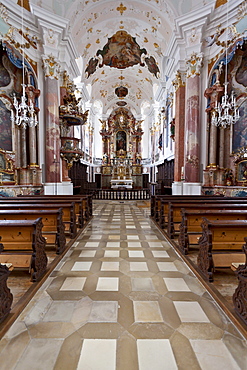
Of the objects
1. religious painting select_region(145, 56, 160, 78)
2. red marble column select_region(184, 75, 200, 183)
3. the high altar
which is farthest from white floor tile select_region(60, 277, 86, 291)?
the high altar

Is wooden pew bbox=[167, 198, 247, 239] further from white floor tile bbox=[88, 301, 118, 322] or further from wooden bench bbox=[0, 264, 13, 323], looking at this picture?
wooden bench bbox=[0, 264, 13, 323]

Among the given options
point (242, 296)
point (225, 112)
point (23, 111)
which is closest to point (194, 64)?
point (225, 112)

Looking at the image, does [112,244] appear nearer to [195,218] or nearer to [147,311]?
[195,218]

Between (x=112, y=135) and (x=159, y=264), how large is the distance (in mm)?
20984

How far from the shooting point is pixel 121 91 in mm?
21359

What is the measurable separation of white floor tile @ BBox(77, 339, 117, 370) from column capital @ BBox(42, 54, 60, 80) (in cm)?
1069

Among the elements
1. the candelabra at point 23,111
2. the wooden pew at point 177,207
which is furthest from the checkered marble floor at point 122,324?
the candelabra at point 23,111

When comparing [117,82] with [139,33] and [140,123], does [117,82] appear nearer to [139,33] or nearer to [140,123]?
[140,123]

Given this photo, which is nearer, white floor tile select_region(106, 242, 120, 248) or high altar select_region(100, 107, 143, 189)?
white floor tile select_region(106, 242, 120, 248)

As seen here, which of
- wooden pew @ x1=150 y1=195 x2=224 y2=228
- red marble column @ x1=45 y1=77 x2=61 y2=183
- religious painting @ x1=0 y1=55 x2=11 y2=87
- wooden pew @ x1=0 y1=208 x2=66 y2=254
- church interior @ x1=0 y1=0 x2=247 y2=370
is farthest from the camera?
red marble column @ x1=45 y1=77 x2=61 y2=183

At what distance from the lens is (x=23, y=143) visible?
29.7ft

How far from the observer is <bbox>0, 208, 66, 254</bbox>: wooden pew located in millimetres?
3684

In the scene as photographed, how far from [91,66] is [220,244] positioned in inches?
629

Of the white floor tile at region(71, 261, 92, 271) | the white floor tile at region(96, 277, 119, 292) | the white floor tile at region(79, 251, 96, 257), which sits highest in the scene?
the white floor tile at region(79, 251, 96, 257)
